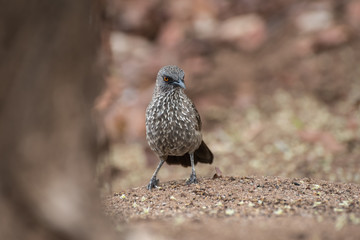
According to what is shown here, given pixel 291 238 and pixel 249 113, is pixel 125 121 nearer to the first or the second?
pixel 249 113

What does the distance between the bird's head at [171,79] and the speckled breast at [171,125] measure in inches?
2.9

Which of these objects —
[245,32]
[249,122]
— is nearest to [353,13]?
[245,32]

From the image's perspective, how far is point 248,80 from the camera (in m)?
10.1

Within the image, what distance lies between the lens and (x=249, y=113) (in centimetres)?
933

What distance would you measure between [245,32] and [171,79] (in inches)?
256

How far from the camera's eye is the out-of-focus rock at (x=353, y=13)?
1032 centimetres

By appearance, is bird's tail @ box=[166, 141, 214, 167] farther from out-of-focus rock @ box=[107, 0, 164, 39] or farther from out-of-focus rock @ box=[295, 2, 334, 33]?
out-of-focus rock @ box=[107, 0, 164, 39]

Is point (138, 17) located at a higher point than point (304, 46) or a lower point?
higher

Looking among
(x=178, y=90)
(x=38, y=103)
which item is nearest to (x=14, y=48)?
(x=38, y=103)

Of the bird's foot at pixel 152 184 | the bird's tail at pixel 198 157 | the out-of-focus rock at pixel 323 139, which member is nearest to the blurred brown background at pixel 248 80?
the out-of-focus rock at pixel 323 139

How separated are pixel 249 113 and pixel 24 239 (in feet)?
23.8

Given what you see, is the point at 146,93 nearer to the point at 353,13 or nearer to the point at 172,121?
the point at 353,13

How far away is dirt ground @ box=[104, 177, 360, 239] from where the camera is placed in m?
2.85

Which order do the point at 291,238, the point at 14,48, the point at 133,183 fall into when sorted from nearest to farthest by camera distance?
the point at 14,48 < the point at 291,238 < the point at 133,183
